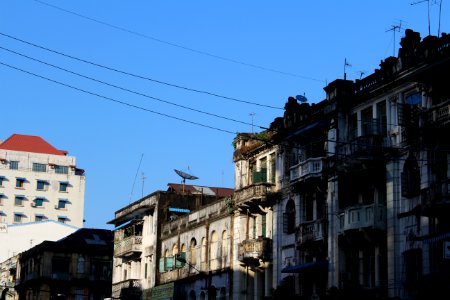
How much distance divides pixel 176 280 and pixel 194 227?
4.11 m

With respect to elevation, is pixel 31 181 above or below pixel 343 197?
above

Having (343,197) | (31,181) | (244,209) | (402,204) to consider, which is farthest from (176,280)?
(31,181)

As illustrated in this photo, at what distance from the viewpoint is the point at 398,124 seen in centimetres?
4091

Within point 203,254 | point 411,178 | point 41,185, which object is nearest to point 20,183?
point 41,185

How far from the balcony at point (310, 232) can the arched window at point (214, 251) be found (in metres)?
11.3

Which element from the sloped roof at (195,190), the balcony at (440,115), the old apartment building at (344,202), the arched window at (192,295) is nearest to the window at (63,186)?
the sloped roof at (195,190)

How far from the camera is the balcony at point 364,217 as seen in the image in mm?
42312

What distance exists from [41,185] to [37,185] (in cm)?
68

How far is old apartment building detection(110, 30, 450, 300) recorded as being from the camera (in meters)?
39.6

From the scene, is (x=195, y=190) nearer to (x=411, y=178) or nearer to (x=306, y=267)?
(x=306, y=267)

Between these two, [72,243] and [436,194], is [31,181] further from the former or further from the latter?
[436,194]

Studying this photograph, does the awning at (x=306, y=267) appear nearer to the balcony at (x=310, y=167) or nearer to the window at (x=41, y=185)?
the balcony at (x=310, y=167)

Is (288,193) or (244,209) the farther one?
(244,209)

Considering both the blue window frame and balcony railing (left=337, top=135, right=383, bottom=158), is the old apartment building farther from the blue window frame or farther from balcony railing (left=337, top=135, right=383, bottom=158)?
the blue window frame
